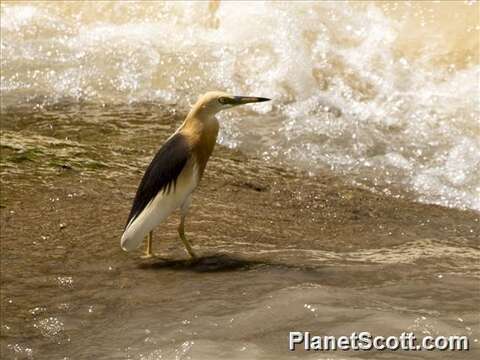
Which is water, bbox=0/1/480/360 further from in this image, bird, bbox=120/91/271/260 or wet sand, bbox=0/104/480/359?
bird, bbox=120/91/271/260

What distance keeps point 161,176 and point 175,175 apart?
2.9 inches

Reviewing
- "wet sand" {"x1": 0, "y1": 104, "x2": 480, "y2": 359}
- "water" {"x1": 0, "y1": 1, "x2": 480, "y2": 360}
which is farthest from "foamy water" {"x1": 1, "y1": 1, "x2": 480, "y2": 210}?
"wet sand" {"x1": 0, "y1": 104, "x2": 480, "y2": 359}

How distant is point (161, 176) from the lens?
15.9 ft

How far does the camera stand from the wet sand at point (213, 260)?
385 centimetres

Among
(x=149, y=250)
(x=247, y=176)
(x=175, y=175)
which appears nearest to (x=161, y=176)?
(x=175, y=175)

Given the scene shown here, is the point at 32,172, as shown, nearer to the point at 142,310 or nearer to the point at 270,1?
the point at 142,310

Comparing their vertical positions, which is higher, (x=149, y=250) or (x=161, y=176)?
(x=161, y=176)

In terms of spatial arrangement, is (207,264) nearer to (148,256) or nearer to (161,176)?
(148,256)

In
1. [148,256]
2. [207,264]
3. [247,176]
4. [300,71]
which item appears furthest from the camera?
[300,71]

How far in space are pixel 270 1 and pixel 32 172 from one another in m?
3.67

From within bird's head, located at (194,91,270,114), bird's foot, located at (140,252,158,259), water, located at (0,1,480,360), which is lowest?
bird's foot, located at (140,252,158,259)

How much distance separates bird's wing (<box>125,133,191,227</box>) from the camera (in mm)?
4848

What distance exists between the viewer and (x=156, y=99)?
809 centimetres

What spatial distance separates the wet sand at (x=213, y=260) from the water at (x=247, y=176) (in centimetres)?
1
